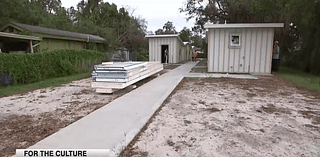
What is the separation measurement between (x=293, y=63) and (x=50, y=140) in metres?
17.6

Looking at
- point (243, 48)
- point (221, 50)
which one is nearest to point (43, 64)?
point (221, 50)

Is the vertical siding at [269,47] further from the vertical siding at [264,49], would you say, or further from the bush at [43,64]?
the bush at [43,64]

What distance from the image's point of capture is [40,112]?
4.96m

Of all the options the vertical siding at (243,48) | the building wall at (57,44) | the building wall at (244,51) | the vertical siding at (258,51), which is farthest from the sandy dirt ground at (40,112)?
the building wall at (57,44)

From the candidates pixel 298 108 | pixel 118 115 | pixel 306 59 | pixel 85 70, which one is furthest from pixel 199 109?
pixel 306 59

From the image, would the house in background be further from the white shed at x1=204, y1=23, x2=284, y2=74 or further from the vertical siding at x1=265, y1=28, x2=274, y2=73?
the vertical siding at x1=265, y1=28, x2=274, y2=73

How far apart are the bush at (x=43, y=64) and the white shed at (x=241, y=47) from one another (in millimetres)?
8189

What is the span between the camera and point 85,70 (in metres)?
13.5

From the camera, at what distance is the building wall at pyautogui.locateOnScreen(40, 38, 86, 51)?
48.6ft

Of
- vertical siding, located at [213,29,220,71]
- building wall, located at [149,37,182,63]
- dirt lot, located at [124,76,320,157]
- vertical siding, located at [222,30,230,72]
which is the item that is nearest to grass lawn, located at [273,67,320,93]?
dirt lot, located at [124,76,320,157]

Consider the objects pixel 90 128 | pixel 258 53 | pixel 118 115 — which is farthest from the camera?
pixel 258 53

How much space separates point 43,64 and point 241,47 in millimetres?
10893

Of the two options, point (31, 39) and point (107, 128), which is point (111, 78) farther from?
point (31, 39)

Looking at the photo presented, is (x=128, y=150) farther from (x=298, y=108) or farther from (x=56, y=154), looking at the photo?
(x=298, y=108)
